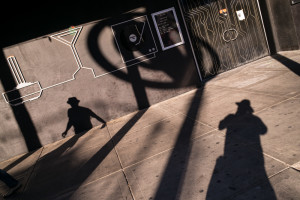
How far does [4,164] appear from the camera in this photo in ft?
19.0

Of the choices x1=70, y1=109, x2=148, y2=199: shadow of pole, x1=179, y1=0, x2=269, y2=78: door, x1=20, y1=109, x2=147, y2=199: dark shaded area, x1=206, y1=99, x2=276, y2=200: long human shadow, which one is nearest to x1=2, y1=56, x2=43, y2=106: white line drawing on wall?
x1=20, y1=109, x2=147, y2=199: dark shaded area

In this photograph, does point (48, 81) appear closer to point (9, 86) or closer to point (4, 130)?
point (9, 86)

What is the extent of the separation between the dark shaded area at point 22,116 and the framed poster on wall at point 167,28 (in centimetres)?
433

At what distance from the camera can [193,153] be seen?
3320mm

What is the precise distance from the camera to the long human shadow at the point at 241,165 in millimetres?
2305

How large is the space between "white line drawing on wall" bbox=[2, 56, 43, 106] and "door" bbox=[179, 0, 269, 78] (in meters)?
5.12

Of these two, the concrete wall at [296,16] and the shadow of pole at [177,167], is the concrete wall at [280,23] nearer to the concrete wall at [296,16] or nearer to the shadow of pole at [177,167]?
the concrete wall at [296,16]

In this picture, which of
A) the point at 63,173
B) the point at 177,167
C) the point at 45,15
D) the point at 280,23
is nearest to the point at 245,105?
the point at 177,167

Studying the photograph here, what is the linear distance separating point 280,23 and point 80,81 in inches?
275

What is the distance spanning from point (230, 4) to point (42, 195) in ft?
25.7

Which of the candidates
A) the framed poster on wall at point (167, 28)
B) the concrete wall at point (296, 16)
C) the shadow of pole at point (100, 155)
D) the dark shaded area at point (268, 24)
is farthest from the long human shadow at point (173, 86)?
the concrete wall at point (296, 16)

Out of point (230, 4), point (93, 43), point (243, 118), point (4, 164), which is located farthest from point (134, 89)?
point (230, 4)

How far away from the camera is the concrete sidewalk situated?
250 cm

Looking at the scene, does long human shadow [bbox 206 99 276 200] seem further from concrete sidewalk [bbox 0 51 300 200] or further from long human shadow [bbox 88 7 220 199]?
long human shadow [bbox 88 7 220 199]
